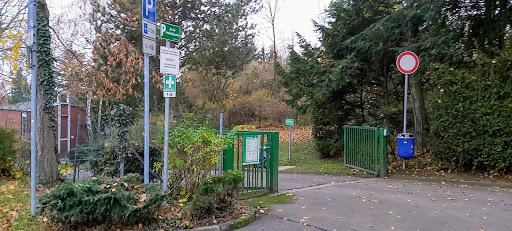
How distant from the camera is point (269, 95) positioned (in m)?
32.8

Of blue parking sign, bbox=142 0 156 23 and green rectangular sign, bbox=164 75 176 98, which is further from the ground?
blue parking sign, bbox=142 0 156 23

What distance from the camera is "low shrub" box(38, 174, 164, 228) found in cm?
460

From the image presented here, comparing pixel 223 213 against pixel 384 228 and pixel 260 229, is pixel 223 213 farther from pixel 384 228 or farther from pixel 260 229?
pixel 384 228

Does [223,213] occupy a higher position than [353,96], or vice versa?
[353,96]

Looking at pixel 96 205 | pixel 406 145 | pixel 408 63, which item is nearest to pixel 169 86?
pixel 96 205

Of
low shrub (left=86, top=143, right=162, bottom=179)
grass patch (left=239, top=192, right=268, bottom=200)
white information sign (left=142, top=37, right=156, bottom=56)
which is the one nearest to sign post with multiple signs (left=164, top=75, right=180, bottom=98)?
white information sign (left=142, top=37, right=156, bottom=56)

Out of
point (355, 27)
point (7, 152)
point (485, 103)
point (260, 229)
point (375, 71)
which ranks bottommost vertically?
point (260, 229)

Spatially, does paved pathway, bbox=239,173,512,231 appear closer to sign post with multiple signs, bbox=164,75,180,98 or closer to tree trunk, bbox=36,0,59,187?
sign post with multiple signs, bbox=164,75,180,98

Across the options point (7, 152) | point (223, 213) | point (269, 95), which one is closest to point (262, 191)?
point (223, 213)

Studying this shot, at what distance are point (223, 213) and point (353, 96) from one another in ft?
34.7

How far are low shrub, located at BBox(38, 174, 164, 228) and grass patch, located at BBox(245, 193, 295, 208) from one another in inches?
86.6

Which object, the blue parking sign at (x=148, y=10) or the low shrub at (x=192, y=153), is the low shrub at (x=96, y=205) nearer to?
the low shrub at (x=192, y=153)

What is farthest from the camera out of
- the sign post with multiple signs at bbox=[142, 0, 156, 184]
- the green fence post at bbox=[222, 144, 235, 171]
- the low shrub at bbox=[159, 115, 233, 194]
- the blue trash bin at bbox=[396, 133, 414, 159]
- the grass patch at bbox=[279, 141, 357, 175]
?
the grass patch at bbox=[279, 141, 357, 175]

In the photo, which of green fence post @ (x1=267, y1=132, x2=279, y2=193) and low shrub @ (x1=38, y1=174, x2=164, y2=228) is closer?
low shrub @ (x1=38, y1=174, x2=164, y2=228)
